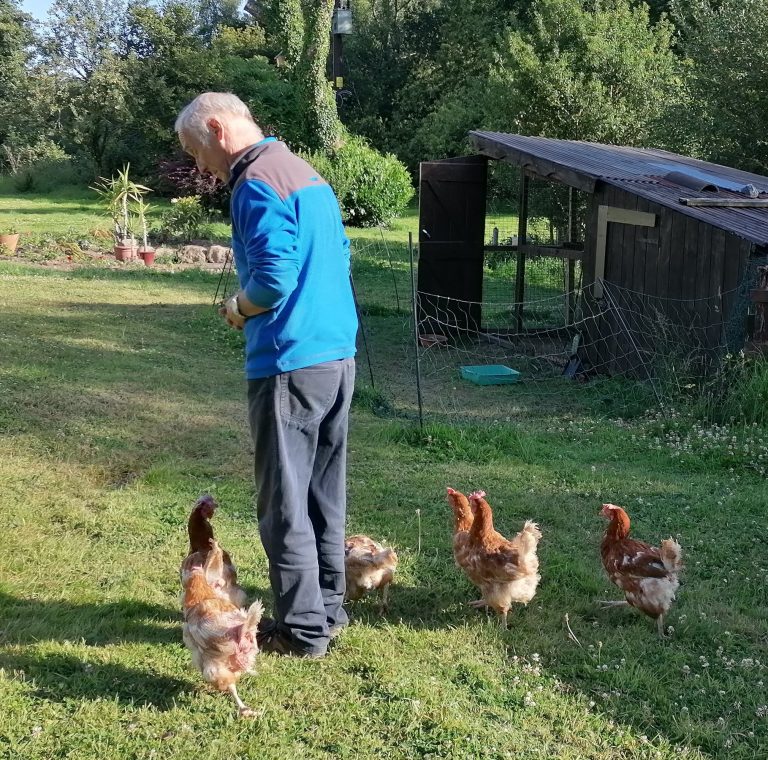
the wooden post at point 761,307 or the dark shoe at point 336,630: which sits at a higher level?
the wooden post at point 761,307

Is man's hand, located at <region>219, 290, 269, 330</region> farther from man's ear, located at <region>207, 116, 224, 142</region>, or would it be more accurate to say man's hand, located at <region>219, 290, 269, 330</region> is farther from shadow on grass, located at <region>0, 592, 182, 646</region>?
shadow on grass, located at <region>0, 592, 182, 646</region>

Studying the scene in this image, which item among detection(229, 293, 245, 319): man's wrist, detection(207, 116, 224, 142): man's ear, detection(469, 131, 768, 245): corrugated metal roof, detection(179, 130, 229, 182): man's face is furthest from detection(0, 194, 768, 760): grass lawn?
detection(469, 131, 768, 245): corrugated metal roof

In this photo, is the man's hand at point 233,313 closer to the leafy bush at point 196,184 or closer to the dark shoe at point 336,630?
the dark shoe at point 336,630

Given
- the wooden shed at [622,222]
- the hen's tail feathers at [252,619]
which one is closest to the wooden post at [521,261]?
the wooden shed at [622,222]

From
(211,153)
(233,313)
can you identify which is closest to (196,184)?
(211,153)

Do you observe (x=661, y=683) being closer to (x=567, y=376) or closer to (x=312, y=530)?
(x=312, y=530)

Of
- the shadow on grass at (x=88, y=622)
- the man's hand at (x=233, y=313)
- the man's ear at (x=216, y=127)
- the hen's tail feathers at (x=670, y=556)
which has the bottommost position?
the shadow on grass at (x=88, y=622)

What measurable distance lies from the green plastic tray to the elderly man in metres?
6.15

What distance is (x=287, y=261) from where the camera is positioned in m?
2.96

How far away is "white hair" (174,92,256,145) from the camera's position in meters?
3.04

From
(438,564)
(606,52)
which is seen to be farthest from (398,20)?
(438,564)

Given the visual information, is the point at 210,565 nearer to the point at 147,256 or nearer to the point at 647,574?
the point at 647,574

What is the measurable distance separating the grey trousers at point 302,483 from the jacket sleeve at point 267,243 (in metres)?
0.35

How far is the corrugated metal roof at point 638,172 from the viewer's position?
27.9ft
